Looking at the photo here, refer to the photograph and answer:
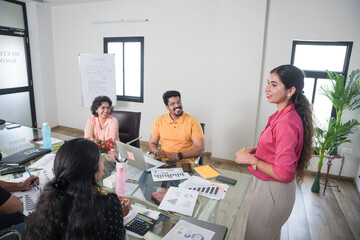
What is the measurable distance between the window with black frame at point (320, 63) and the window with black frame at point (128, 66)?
2.62 metres

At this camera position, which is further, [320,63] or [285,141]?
[320,63]

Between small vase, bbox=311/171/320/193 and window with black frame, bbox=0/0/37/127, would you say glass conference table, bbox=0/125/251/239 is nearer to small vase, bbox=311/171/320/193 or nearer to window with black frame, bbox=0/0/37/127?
small vase, bbox=311/171/320/193

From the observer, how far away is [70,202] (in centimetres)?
91

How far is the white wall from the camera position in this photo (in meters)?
3.24

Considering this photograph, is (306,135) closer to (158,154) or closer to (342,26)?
(158,154)

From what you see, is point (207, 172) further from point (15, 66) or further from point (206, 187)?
point (15, 66)

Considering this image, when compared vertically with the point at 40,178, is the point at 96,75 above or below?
above

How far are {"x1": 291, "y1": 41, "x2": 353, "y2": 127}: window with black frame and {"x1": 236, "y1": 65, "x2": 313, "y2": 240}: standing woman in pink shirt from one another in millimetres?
2183

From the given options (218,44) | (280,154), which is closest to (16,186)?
(280,154)

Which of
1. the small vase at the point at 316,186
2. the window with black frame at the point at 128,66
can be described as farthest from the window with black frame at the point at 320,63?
the window with black frame at the point at 128,66

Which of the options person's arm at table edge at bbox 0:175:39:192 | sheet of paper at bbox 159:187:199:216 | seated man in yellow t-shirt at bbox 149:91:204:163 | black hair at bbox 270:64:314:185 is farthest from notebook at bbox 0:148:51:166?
black hair at bbox 270:64:314:185

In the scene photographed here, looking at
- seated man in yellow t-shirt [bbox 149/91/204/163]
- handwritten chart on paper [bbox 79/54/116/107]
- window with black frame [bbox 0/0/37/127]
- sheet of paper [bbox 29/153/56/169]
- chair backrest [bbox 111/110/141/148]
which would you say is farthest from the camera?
window with black frame [bbox 0/0/37/127]

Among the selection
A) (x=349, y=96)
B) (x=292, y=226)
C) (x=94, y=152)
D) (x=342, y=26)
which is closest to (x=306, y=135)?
(x=94, y=152)

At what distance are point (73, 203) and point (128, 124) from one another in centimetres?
183
